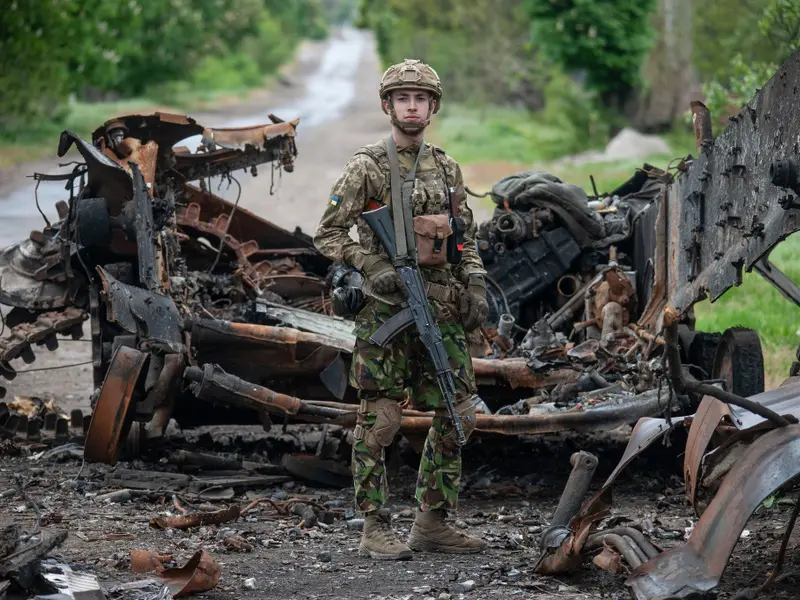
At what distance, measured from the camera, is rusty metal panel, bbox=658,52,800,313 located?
583cm

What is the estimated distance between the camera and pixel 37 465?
8.14 m

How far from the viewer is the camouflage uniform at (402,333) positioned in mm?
6176

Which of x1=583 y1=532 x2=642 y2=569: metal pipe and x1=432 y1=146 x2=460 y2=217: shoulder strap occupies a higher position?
x1=432 y1=146 x2=460 y2=217: shoulder strap

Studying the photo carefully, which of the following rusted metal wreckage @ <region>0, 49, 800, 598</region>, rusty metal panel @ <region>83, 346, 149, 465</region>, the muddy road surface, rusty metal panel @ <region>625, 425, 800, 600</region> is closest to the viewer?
rusty metal panel @ <region>625, 425, 800, 600</region>

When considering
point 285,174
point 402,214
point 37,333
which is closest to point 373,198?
point 402,214

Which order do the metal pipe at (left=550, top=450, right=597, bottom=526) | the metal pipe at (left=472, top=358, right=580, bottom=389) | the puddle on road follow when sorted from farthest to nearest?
the puddle on road < the metal pipe at (left=472, top=358, right=580, bottom=389) < the metal pipe at (left=550, top=450, right=597, bottom=526)

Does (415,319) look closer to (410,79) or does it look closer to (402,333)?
(402,333)

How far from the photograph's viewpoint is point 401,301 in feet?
20.1

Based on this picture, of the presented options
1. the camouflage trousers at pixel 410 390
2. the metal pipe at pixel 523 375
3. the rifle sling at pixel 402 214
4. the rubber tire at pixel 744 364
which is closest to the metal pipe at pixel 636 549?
the camouflage trousers at pixel 410 390

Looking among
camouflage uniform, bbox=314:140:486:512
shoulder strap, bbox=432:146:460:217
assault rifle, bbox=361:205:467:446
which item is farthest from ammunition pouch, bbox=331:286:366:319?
shoulder strap, bbox=432:146:460:217

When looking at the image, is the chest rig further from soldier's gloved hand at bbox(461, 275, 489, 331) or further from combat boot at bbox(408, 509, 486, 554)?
combat boot at bbox(408, 509, 486, 554)

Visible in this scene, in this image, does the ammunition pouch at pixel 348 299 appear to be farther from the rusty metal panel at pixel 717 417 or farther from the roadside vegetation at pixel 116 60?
the roadside vegetation at pixel 116 60

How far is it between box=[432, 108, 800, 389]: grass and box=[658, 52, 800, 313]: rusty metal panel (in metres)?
3.05

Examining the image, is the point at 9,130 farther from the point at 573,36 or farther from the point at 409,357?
the point at 409,357
